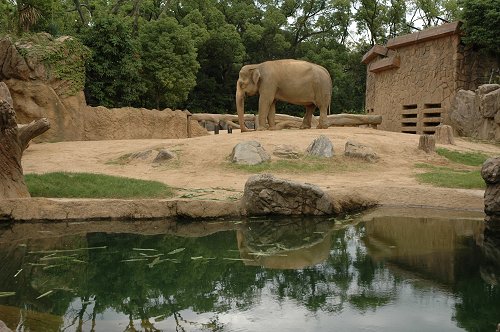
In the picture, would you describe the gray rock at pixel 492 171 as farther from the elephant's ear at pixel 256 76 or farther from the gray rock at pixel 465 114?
the gray rock at pixel 465 114

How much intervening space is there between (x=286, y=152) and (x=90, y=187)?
211 inches

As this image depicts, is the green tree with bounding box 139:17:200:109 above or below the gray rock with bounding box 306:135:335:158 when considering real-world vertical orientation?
above

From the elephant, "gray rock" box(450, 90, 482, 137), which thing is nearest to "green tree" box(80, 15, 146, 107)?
the elephant

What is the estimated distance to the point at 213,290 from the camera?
5352 mm

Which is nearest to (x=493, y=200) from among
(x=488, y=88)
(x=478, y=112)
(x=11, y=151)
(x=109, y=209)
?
(x=109, y=209)

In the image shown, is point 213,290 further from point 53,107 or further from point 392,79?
point 392,79

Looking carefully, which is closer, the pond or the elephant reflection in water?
the pond

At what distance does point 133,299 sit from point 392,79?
2183 centimetres

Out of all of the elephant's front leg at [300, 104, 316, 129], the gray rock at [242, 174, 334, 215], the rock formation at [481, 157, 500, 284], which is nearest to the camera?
the rock formation at [481, 157, 500, 284]

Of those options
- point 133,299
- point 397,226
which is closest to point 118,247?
point 133,299

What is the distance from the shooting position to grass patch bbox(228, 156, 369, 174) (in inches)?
491

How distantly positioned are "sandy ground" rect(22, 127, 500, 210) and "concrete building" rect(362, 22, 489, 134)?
5.07 meters

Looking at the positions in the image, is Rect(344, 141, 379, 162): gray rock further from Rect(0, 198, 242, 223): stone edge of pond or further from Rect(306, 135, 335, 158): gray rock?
Rect(0, 198, 242, 223): stone edge of pond

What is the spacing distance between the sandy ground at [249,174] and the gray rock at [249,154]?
12.3 inches
